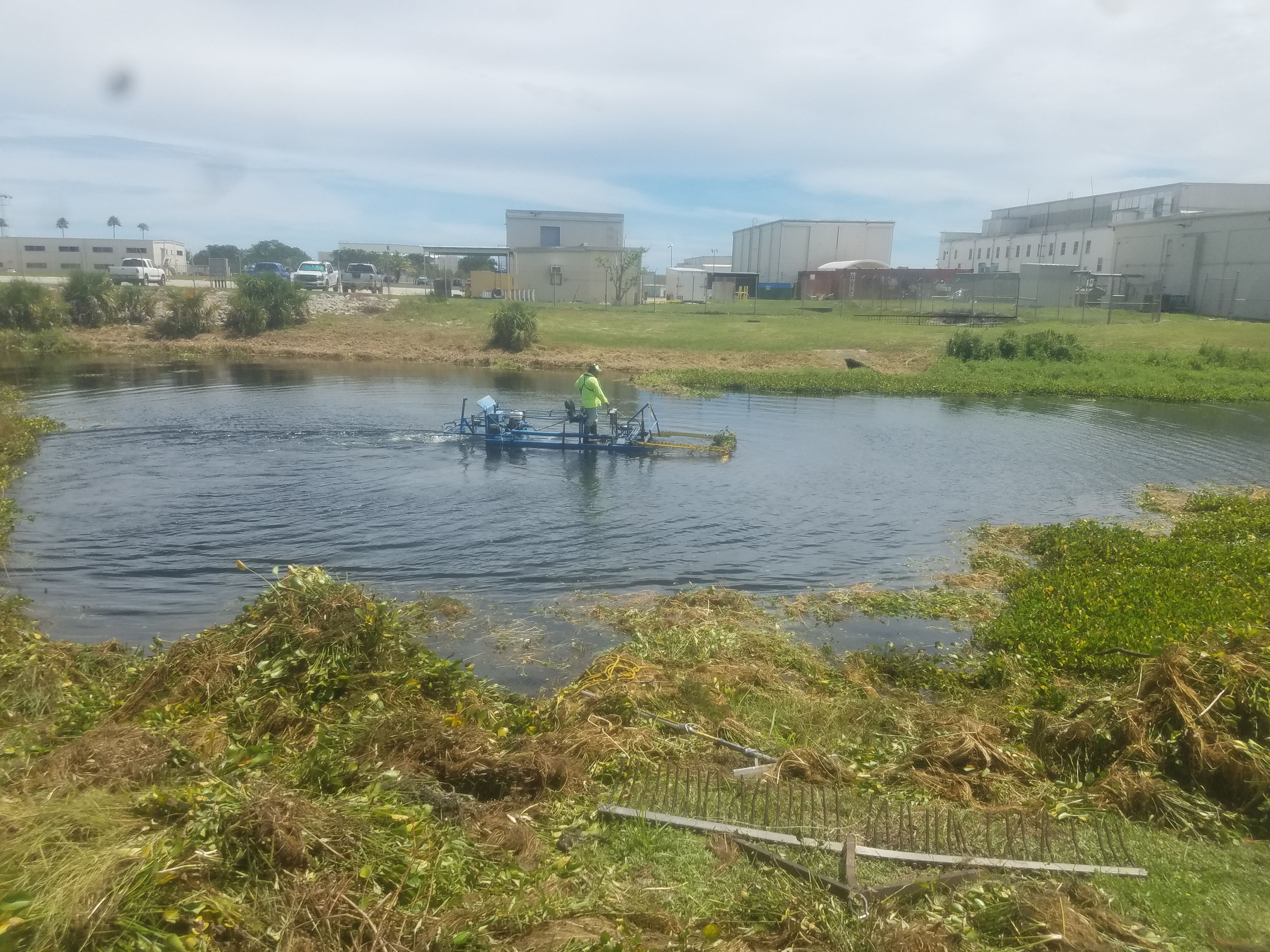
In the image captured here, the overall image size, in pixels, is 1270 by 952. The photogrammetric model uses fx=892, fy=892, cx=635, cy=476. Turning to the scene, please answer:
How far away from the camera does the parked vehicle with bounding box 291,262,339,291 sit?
58.2 meters

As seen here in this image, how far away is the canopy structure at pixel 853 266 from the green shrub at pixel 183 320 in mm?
46815

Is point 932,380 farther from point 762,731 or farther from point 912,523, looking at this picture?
point 762,731

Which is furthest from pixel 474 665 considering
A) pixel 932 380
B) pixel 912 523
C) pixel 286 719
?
pixel 932 380

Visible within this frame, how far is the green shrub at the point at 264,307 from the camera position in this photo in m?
47.3

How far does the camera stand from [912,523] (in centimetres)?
1767

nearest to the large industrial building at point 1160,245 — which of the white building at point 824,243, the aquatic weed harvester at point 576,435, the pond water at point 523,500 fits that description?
the white building at point 824,243

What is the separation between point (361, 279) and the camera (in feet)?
215

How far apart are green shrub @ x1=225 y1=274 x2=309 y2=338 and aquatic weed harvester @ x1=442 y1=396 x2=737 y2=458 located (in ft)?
93.3

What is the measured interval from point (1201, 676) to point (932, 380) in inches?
1243

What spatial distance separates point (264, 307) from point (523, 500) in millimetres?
35429

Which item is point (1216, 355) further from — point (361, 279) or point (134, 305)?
point (134, 305)

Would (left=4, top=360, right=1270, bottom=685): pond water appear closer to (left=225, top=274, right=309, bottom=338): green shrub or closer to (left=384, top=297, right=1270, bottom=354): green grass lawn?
(left=384, top=297, right=1270, bottom=354): green grass lawn

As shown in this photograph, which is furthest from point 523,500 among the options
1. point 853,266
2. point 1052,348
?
point 853,266

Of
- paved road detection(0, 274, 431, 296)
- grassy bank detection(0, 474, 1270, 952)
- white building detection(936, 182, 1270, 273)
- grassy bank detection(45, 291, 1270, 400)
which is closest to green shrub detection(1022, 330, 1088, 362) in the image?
grassy bank detection(45, 291, 1270, 400)
